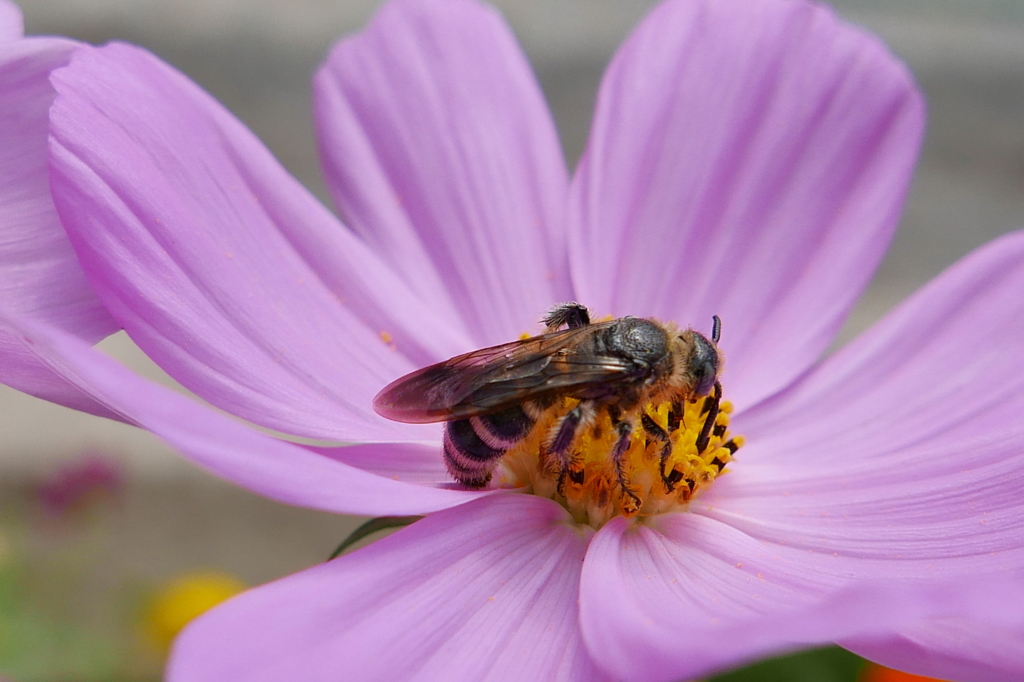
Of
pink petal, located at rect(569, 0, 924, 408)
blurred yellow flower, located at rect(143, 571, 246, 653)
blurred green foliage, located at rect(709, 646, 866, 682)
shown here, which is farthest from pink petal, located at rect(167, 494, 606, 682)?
blurred yellow flower, located at rect(143, 571, 246, 653)

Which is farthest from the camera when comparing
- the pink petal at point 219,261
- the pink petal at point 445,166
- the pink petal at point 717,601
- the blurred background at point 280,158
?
the blurred background at point 280,158

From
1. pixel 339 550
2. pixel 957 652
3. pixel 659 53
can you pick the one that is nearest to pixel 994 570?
pixel 957 652

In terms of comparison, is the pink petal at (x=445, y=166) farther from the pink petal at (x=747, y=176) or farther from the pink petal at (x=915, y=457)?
the pink petal at (x=915, y=457)

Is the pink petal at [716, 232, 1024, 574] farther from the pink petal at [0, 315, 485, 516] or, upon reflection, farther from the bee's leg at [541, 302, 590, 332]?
the pink petal at [0, 315, 485, 516]

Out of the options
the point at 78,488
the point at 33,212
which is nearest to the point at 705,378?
the point at 33,212

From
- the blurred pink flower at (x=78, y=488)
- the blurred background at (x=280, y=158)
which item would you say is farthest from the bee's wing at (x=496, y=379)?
the blurred background at (x=280, y=158)

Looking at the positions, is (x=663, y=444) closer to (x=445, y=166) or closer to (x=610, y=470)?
(x=610, y=470)
